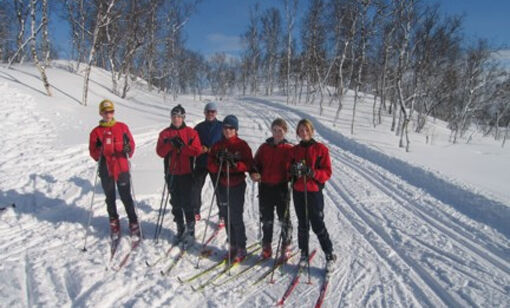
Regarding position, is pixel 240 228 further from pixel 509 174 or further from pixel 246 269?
pixel 509 174

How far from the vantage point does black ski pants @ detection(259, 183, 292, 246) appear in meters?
4.00

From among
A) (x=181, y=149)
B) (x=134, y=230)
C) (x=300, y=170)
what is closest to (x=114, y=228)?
(x=134, y=230)

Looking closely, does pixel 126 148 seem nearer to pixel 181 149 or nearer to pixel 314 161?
pixel 181 149

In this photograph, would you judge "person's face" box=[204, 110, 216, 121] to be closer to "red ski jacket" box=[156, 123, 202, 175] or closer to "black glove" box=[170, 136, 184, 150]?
"red ski jacket" box=[156, 123, 202, 175]

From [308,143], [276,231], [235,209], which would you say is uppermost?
[308,143]

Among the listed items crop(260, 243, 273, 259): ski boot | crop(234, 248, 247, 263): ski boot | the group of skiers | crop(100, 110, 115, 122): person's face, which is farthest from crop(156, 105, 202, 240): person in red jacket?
crop(260, 243, 273, 259): ski boot

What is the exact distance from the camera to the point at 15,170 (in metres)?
6.68

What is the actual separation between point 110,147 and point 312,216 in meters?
3.02

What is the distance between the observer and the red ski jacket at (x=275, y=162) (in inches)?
152

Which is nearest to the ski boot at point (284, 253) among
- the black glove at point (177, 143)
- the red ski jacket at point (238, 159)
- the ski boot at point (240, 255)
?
the ski boot at point (240, 255)

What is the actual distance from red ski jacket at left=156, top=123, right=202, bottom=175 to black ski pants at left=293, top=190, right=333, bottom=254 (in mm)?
1616

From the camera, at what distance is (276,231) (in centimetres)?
511

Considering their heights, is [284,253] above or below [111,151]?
below

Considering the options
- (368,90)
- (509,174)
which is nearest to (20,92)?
(509,174)
